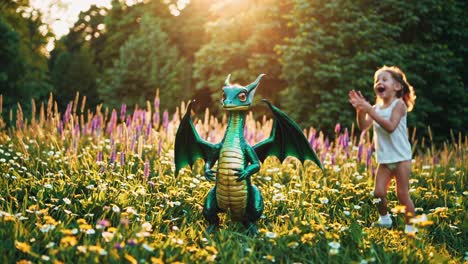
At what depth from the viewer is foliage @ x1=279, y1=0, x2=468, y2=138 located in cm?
1299

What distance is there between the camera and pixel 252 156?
4027 mm

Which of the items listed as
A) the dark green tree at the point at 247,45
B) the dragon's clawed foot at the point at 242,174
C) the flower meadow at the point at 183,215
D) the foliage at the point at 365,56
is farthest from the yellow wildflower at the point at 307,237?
the dark green tree at the point at 247,45

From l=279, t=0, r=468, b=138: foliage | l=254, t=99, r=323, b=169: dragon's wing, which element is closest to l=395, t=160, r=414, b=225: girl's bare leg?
l=254, t=99, r=323, b=169: dragon's wing

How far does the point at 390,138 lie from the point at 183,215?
2.21 metres

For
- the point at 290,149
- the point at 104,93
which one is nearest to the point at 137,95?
the point at 104,93

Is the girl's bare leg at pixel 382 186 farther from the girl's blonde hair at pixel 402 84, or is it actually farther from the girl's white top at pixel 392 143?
the girl's blonde hair at pixel 402 84

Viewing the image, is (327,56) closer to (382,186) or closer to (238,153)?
(382,186)

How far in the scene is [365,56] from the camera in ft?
41.8

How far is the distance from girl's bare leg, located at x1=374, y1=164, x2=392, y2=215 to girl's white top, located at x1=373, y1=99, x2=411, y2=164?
130mm

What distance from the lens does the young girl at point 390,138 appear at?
15.0ft

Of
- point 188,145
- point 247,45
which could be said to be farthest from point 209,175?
point 247,45

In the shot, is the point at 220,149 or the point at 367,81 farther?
the point at 367,81

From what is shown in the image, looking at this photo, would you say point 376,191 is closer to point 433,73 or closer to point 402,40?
point 433,73

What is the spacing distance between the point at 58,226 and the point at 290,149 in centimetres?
214
